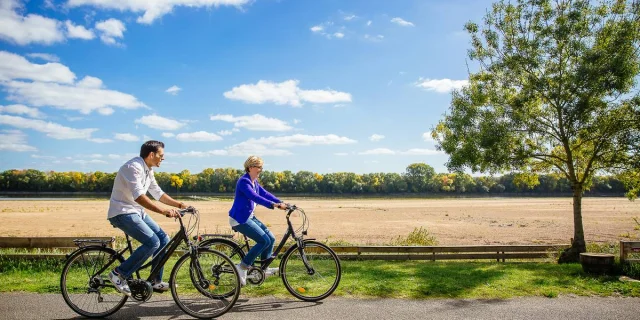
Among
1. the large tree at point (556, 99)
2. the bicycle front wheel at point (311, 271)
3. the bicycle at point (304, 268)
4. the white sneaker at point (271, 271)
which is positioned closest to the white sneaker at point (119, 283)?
the bicycle at point (304, 268)

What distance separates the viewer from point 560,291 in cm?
646

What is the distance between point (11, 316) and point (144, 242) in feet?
5.81

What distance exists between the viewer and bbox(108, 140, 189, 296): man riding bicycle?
5.06 m

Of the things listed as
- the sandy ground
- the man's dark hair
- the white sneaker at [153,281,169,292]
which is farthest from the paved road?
the sandy ground

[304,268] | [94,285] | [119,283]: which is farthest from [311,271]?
[94,285]

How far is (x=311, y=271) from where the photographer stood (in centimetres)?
616

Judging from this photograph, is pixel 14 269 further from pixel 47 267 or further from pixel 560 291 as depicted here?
pixel 560 291

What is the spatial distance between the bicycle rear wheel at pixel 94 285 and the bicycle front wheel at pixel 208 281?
770 mm

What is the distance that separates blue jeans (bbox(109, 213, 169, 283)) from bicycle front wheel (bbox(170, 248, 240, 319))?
0.38 meters

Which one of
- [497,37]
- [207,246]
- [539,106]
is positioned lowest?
[207,246]

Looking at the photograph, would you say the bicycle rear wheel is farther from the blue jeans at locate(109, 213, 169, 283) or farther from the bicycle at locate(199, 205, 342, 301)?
the bicycle at locate(199, 205, 342, 301)

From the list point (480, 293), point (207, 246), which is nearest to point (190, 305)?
point (207, 246)

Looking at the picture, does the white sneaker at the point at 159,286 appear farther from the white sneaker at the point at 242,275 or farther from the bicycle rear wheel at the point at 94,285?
the white sneaker at the point at 242,275

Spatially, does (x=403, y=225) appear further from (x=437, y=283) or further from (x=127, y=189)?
(x=127, y=189)
